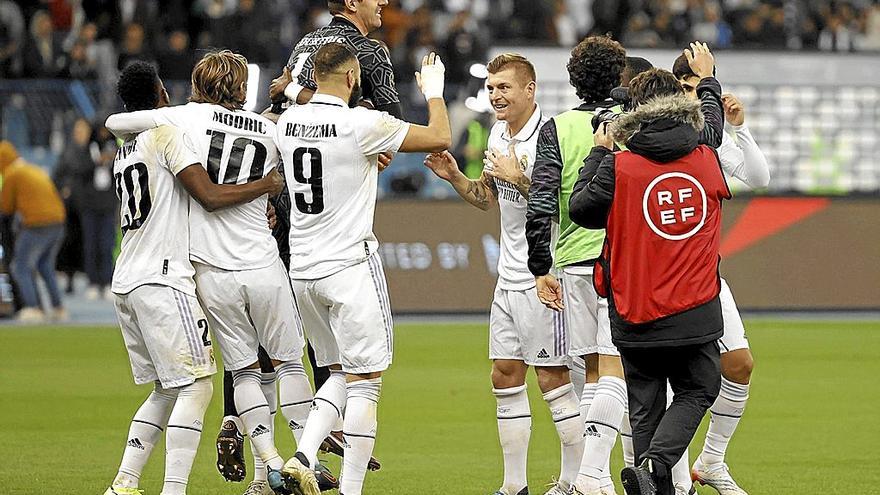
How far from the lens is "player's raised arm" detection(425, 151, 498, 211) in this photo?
852cm

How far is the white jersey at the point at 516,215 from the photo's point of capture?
27.6ft

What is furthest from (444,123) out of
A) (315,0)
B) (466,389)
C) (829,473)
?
(315,0)

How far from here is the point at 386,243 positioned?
1977cm

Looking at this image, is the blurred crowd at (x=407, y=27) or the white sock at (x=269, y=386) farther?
the blurred crowd at (x=407, y=27)

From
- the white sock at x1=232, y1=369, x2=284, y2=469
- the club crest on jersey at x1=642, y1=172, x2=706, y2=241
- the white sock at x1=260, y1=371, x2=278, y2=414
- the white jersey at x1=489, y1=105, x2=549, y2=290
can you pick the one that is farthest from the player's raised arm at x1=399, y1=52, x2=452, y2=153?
the white sock at x1=260, y1=371, x2=278, y2=414

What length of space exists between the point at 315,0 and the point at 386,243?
361 inches

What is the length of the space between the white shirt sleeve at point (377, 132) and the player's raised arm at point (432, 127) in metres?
0.04

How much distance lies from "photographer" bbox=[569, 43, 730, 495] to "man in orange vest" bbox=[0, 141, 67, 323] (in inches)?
534

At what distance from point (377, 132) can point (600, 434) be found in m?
1.94

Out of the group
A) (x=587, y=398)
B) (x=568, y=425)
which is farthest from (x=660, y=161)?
(x=568, y=425)

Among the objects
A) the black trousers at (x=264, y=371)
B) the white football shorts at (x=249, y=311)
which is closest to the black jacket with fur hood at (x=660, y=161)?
the white football shorts at (x=249, y=311)

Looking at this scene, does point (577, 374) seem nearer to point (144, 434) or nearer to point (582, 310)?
point (582, 310)

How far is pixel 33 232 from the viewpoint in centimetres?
1953

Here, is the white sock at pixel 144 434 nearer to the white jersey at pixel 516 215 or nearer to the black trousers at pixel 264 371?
the black trousers at pixel 264 371
